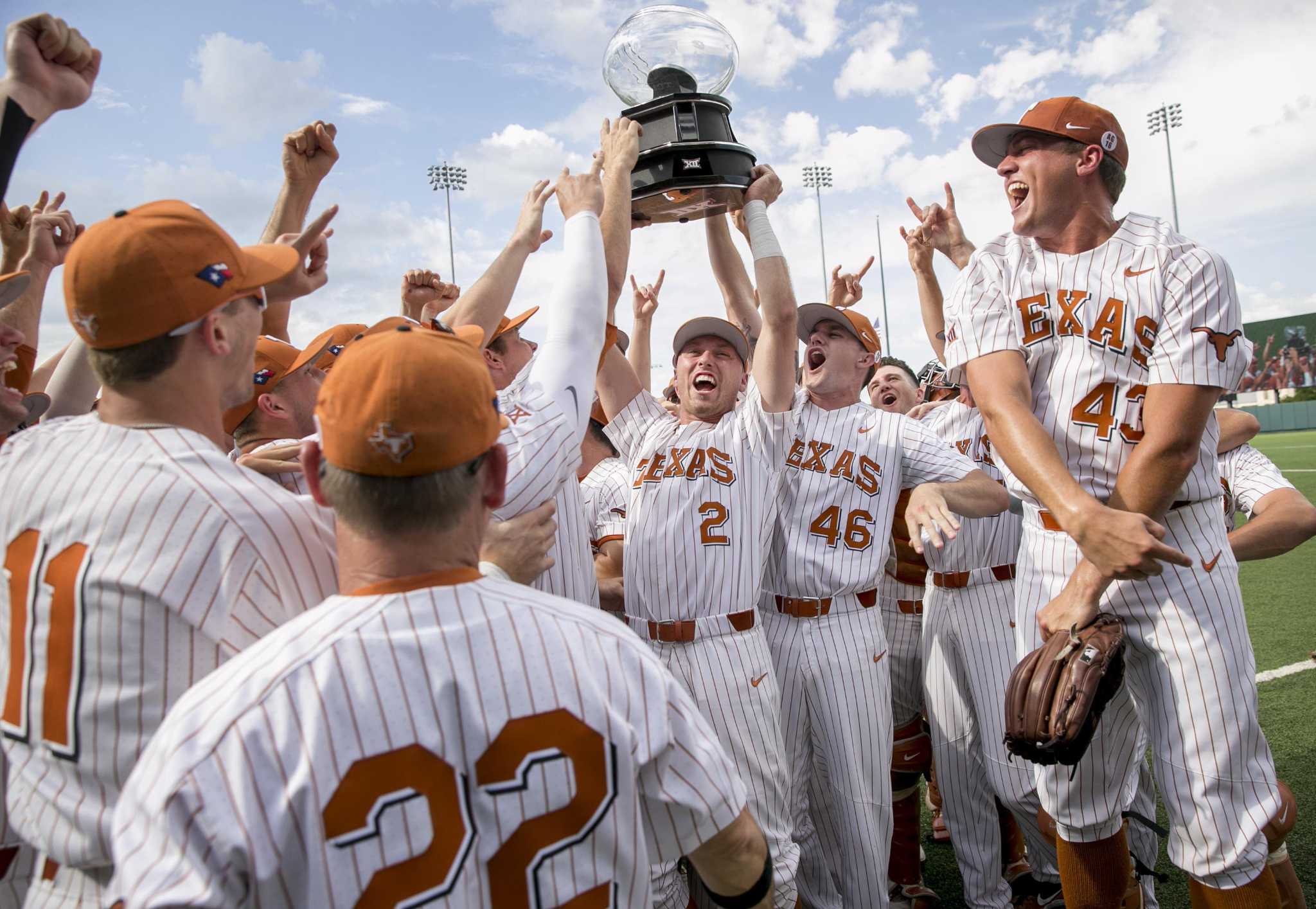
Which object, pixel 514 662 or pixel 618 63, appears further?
pixel 618 63

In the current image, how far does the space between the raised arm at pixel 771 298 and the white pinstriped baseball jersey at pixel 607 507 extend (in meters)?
0.84

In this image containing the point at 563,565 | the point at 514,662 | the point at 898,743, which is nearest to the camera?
the point at 514,662

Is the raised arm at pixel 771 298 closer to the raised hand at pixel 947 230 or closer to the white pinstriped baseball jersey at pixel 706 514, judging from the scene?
the white pinstriped baseball jersey at pixel 706 514

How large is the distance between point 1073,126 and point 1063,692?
1.62 m

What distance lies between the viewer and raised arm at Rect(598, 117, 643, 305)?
8.18 feet

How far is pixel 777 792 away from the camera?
10.0 feet

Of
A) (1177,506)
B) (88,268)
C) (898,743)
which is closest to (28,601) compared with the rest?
(88,268)

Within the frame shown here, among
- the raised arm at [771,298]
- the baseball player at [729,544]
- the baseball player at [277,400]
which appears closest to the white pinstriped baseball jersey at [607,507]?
the baseball player at [729,544]

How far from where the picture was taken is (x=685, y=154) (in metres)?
2.82

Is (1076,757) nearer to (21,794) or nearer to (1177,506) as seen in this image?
(1177,506)

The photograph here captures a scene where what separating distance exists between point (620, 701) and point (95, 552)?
0.79 meters

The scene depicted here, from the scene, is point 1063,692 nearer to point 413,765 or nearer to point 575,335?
point 575,335

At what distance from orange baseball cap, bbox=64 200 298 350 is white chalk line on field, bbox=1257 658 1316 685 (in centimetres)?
613

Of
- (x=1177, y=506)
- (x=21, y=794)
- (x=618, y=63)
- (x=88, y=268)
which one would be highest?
(x=618, y=63)
